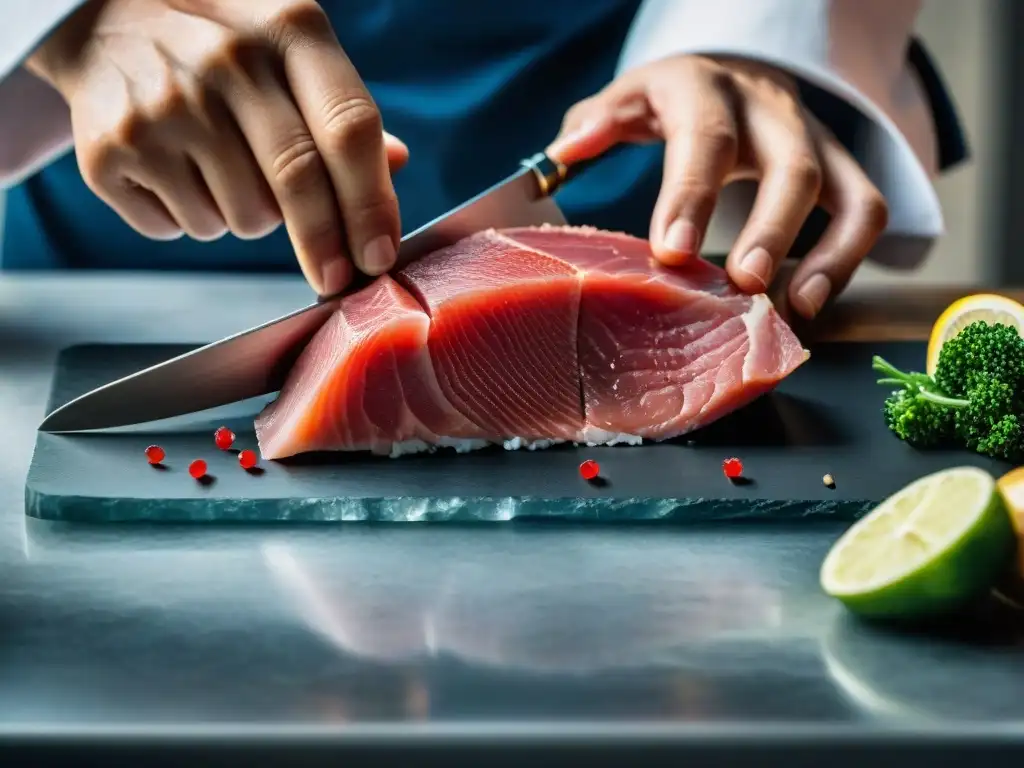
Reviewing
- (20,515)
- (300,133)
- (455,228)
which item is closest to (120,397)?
(20,515)

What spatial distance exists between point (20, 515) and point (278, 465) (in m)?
0.34

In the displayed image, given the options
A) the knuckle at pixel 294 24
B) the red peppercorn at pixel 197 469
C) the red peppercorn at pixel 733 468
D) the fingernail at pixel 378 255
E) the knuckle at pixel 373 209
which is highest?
the knuckle at pixel 294 24

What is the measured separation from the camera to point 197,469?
1763 millimetres

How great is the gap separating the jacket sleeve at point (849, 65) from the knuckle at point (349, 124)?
0.92 metres

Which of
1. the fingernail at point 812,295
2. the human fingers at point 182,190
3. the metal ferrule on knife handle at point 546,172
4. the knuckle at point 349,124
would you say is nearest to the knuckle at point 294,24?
the knuckle at point 349,124

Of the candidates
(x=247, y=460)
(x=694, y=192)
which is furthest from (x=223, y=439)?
(x=694, y=192)

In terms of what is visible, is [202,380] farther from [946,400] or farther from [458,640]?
[946,400]

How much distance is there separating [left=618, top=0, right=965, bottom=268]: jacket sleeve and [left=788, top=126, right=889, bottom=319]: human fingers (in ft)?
0.78

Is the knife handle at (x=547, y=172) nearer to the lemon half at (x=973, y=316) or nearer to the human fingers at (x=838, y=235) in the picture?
the human fingers at (x=838, y=235)

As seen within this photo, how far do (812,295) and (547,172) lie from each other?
52 centimetres

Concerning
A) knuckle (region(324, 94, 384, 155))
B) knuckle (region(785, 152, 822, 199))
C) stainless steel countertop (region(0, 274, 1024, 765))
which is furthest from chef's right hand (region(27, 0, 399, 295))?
knuckle (region(785, 152, 822, 199))

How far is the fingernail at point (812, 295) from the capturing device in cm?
236

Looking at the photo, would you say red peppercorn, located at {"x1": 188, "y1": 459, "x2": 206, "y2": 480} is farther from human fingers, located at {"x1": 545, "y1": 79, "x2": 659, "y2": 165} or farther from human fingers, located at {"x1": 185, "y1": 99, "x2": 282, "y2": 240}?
human fingers, located at {"x1": 545, "y1": 79, "x2": 659, "y2": 165}

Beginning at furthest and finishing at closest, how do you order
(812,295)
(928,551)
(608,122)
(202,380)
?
(608,122) → (812,295) → (202,380) → (928,551)
